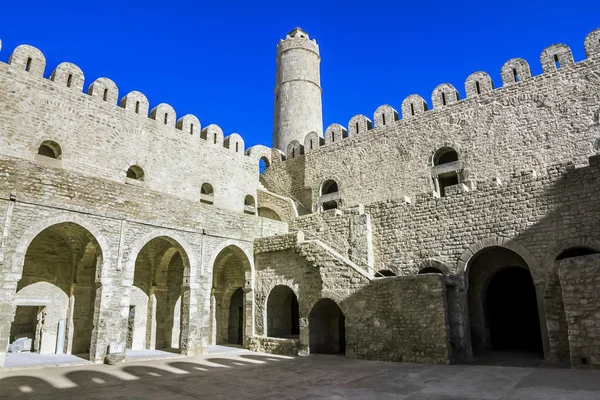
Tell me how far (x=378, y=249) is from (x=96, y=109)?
10.5 m

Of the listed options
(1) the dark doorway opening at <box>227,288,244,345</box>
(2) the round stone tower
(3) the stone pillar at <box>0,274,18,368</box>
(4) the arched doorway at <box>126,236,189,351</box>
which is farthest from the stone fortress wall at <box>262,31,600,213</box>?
(3) the stone pillar at <box>0,274,18,368</box>

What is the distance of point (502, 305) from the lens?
12.7 meters

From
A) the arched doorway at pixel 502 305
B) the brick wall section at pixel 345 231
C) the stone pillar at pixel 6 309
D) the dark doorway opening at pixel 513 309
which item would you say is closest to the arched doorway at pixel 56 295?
the stone pillar at pixel 6 309

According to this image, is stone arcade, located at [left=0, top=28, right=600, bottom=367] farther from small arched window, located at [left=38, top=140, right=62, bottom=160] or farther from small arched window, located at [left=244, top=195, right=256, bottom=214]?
small arched window, located at [left=244, top=195, right=256, bottom=214]

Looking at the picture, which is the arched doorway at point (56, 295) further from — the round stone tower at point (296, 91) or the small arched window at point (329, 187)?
the round stone tower at point (296, 91)

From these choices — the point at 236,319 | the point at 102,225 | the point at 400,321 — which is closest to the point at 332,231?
the point at 400,321

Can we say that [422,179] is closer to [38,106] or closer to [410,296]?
[410,296]

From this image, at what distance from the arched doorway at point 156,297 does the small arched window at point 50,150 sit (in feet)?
13.2

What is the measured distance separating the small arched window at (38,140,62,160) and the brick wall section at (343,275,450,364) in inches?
395

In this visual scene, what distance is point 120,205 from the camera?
1017 centimetres

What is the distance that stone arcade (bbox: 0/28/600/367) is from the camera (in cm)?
880


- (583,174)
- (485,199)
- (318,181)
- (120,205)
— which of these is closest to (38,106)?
(120,205)

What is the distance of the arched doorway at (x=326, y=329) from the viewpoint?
1059cm

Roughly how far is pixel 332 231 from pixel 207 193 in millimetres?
6596
